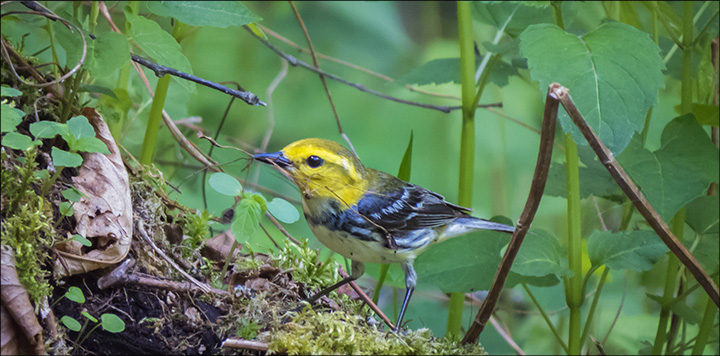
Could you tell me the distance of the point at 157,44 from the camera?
4.57ft

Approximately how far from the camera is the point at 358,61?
418 centimetres

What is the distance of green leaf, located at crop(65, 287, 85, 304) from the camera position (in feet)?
3.84

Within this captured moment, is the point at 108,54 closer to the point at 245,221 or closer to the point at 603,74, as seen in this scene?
the point at 245,221

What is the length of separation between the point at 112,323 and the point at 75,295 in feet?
A: 0.32

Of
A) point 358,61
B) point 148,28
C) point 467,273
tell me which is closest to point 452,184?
point 358,61

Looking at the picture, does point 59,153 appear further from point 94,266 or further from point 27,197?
point 94,266

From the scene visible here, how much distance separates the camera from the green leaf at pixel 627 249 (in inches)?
66.3

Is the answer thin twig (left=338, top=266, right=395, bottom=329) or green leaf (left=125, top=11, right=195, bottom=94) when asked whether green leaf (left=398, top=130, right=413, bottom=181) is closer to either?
thin twig (left=338, top=266, right=395, bottom=329)

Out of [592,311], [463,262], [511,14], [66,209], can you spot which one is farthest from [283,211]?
[511,14]

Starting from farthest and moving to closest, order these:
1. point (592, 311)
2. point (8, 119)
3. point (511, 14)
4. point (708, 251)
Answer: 1. point (511, 14)
2. point (708, 251)
3. point (592, 311)
4. point (8, 119)

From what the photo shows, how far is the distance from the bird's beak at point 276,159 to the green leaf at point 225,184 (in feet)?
0.57

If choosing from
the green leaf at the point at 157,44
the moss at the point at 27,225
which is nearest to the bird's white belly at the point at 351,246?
the green leaf at the point at 157,44

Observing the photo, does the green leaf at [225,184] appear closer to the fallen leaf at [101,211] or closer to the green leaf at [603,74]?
the fallen leaf at [101,211]

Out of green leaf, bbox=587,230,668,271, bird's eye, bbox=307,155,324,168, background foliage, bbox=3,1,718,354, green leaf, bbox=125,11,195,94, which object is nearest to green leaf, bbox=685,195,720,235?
background foliage, bbox=3,1,718,354
